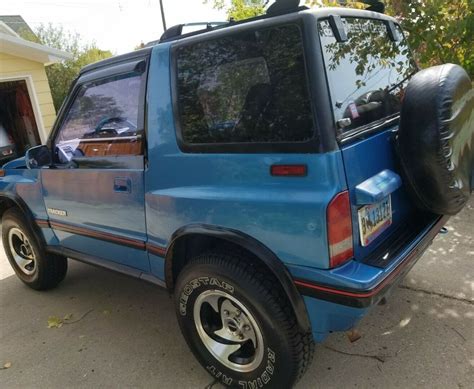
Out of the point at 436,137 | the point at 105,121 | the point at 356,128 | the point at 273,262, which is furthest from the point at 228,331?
the point at 105,121

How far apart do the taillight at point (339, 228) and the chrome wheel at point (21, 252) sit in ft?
10.0

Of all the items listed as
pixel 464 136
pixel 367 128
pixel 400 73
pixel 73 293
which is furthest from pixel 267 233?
pixel 73 293

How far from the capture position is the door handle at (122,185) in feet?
→ 8.71

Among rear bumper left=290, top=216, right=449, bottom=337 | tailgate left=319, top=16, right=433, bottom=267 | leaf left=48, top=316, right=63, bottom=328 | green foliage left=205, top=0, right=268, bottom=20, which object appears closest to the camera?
rear bumper left=290, top=216, right=449, bottom=337

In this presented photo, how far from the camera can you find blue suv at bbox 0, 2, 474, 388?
1881 millimetres

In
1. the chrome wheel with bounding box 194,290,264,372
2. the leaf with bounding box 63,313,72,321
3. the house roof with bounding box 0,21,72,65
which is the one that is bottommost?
the leaf with bounding box 63,313,72,321

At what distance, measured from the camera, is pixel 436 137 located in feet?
6.40

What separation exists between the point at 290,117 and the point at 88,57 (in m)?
20.1

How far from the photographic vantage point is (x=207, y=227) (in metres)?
2.21

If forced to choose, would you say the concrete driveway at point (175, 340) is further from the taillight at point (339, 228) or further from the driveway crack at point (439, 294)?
the taillight at point (339, 228)

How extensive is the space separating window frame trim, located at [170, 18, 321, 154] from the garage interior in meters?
8.40

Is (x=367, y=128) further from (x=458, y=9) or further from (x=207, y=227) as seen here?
(x=458, y=9)

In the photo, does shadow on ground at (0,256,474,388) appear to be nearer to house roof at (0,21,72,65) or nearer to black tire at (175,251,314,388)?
black tire at (175,251,314,388)

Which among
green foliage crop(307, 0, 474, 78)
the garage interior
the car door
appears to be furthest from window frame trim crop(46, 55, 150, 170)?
the garage interior
